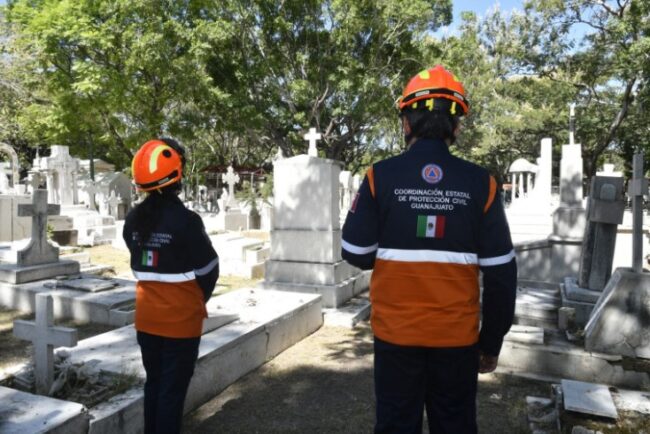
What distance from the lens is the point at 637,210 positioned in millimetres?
4586

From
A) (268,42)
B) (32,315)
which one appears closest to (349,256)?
(32,315)

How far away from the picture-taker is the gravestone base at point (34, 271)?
22.5 feet

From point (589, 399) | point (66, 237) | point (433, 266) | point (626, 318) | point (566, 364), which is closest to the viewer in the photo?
point (433, 266)

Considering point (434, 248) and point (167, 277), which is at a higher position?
point (434, 248)

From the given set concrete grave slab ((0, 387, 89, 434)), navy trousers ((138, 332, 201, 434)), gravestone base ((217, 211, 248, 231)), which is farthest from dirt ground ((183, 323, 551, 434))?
gravestone base ((217, 211, 248, 231))

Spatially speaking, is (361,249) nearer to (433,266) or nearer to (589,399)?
(433,266)

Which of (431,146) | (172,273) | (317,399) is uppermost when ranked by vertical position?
(431,146)

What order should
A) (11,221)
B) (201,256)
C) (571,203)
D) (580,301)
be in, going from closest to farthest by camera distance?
(201,256) → (580,301) → (571,203) → (11,221)

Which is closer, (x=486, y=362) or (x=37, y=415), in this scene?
Answer: (x=486, y=362)

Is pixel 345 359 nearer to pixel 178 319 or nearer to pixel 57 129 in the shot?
pixel 178 319

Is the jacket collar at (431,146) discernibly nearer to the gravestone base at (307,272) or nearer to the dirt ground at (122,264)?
the gravestone base at (307,272)

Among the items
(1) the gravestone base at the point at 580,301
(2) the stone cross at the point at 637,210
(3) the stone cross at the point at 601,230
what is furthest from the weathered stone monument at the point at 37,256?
(2) the stone cross at the point at 637,210

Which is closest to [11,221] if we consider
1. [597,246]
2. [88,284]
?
[88,284]

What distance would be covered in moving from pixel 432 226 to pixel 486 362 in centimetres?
67
